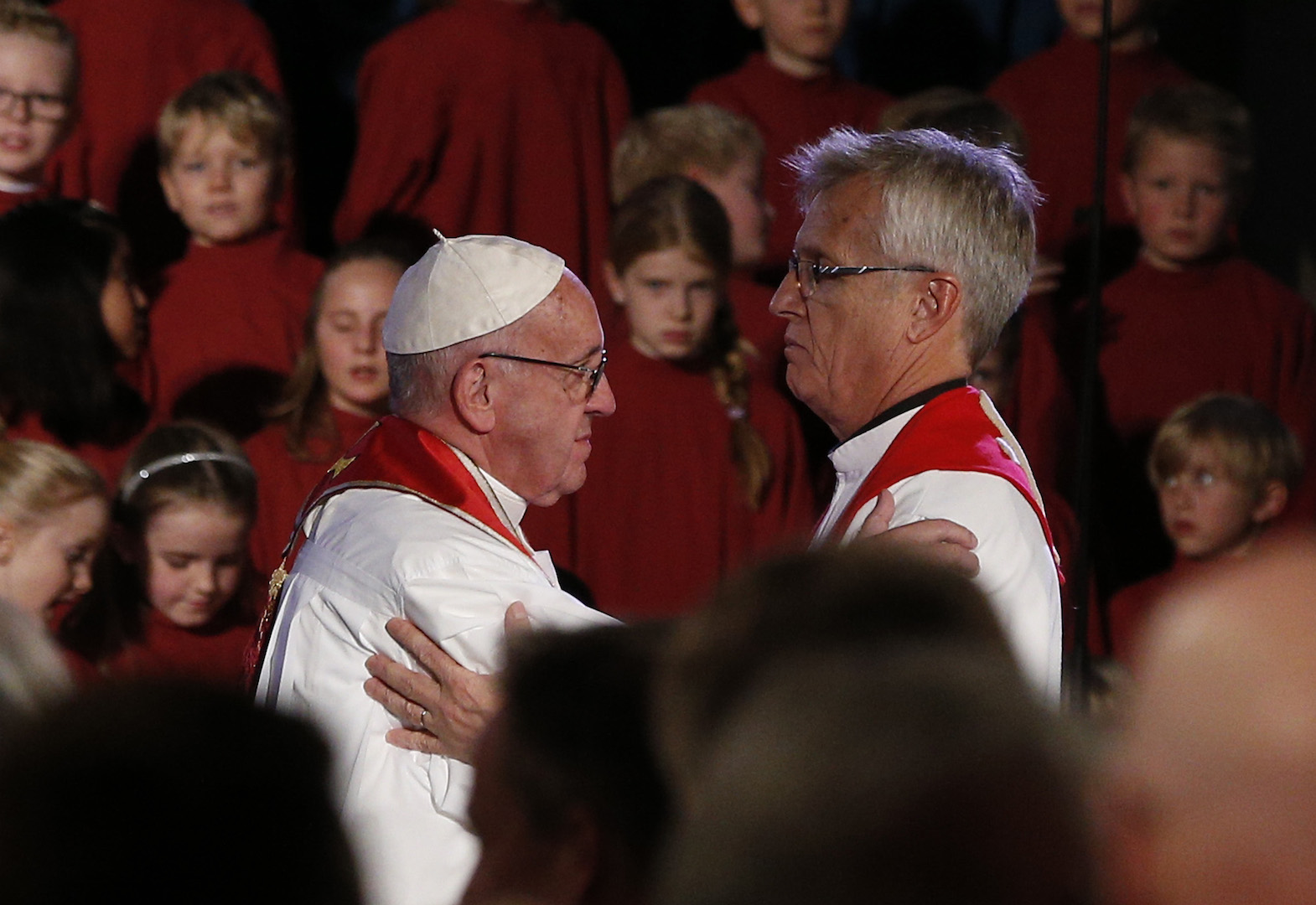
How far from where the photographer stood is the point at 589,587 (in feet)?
16.4

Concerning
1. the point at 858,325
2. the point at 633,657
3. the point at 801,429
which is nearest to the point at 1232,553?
the point at 801,429

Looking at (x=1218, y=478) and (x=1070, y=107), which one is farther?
(x=1070, y=107)

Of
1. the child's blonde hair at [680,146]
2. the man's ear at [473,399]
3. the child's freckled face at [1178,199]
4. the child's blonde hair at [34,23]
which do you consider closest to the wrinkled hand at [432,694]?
the man's ear at [473,399]

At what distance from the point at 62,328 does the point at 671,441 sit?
1627 mm

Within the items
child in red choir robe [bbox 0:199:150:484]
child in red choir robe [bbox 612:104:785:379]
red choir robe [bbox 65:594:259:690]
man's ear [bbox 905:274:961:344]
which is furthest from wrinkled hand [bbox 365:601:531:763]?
child in red choir robe [bbox 612:104:785:379]

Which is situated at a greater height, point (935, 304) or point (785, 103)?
point (935, 304)

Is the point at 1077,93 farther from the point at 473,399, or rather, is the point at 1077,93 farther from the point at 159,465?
the point at 473,399

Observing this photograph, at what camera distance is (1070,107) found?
20.0 feet

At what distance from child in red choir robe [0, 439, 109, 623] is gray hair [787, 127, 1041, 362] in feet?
7.11

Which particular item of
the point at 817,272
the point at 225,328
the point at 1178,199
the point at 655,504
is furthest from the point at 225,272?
the point at 1178,199

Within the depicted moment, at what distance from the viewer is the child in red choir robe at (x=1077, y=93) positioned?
6.02 metres

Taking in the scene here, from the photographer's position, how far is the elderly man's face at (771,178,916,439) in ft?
10.3

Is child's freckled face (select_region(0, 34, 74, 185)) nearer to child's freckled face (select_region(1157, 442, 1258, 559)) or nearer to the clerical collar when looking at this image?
the clerical collar

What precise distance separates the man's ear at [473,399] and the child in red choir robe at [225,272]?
80.2 inches
